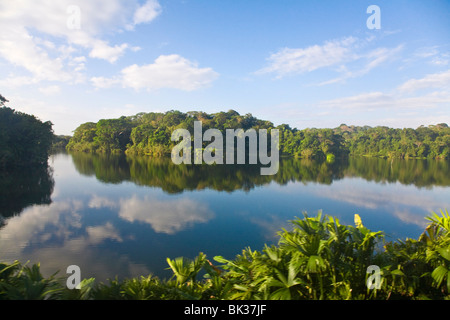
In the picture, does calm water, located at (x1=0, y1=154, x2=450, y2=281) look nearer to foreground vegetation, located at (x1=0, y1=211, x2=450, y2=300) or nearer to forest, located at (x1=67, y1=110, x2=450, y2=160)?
foreground vegetation, located at (x1=0, y1=211, x2=450, y2=300)

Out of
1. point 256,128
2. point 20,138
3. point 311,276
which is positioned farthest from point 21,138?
point 256,128

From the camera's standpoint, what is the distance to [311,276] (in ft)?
10.6

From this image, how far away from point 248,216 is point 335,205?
6.35 meters

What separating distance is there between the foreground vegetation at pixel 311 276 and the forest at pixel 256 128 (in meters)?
48.1

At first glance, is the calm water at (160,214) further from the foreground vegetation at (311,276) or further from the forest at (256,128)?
the forest at (256,128)

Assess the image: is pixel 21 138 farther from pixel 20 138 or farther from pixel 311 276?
pixel 311 276

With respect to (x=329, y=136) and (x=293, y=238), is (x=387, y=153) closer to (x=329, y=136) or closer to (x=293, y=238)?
(x=329, y=136)

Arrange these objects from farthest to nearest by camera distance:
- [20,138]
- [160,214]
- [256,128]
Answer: [256,128] → [20,138] → [160,214]

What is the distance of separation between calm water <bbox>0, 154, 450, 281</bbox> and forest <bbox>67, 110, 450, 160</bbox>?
32741 mm

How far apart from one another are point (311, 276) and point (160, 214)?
10.5m

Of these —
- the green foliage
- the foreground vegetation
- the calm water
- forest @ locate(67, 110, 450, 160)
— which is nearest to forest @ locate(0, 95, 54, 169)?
the green foliage

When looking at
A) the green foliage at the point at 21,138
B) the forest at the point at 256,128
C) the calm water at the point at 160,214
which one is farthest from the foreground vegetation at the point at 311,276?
the forest at the point at 256,128

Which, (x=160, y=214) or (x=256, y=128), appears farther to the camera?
(x=256, y=128)
